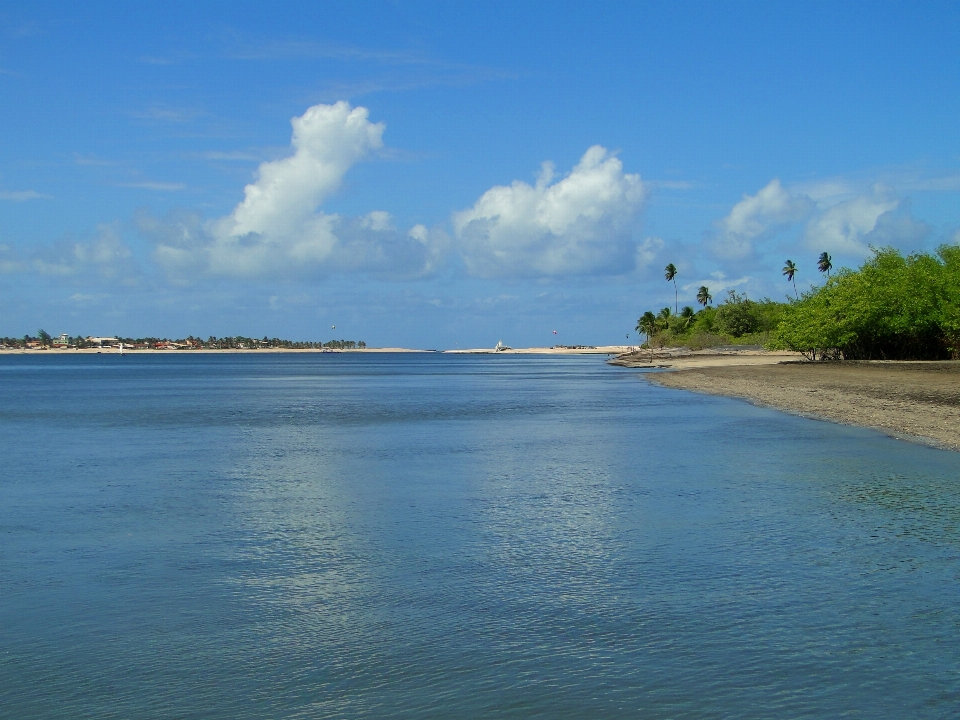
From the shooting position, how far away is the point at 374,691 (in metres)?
8.55

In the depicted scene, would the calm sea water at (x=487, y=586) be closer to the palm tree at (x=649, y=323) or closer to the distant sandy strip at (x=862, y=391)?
the distant sandy strip at (x=862, y=391)

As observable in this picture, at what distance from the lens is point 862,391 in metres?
47.6

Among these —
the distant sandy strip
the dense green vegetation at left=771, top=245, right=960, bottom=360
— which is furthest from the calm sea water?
the dense green vegetation at left=771, top=245, right=960, bottom=360

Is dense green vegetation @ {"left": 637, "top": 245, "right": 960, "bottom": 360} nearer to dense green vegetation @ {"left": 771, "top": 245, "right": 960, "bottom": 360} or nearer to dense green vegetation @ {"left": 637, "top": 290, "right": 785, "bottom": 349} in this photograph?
dense green vegetation @ {"left": 771, "top": 245, "right": 960, "bottom": 360}

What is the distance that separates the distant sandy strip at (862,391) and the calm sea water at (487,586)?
252 inches

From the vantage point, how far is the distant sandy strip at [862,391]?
107 ft

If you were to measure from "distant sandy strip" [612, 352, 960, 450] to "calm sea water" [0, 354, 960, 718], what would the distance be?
6.39m

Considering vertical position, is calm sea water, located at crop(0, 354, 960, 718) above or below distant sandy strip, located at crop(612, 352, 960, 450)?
below

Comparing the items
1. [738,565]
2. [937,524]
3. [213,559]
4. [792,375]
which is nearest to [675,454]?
[937,524]

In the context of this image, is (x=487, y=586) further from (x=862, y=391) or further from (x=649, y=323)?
(x=649, y=323)

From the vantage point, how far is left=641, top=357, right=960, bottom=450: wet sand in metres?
32.6

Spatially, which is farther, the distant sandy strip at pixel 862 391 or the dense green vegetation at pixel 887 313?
the dense green vegetation at pixel 887 313

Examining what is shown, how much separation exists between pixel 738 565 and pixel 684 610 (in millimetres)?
2511

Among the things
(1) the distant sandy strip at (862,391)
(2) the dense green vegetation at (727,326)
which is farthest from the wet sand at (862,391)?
(2) the dense green vegetation at (727,326)
